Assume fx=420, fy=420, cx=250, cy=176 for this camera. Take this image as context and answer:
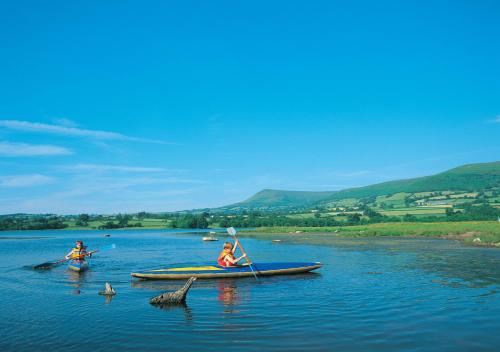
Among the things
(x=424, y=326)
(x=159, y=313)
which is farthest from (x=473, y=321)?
(x=159, y=313)

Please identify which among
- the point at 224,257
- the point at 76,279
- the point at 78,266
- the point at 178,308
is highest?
the point at 224,257

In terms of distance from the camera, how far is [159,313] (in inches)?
615

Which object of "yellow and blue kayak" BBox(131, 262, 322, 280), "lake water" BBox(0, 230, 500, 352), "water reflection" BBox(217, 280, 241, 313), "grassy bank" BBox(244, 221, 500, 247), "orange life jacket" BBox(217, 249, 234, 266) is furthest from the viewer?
"grassy bank" BBox(244, 221, 500, 247)

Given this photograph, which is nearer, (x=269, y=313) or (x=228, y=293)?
(x=269, y=313)

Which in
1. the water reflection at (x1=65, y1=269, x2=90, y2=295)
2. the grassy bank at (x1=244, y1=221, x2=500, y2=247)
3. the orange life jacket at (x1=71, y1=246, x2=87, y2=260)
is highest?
the orange life jacket at (x1=71, y1=246, x2=87, y2=260)

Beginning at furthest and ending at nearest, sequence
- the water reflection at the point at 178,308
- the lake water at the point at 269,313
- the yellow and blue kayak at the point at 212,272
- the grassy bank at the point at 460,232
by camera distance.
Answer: the grassy bank at the point at 460,232 < the yellow and blue kayak at the point at 212,272 < the water reflection at the point at 178,308 < the lake water at the point at 269,313

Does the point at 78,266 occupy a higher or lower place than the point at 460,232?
higher

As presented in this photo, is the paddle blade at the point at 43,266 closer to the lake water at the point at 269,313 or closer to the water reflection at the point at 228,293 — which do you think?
the lake water at the point at 269,313

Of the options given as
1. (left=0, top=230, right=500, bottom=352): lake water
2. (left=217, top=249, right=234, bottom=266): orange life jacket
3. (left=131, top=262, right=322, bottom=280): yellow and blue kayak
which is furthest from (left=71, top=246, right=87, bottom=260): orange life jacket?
(left=217, top=249, right=234, bottom=266): orange life jacket

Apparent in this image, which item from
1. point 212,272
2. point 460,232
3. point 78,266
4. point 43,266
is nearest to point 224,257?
point 212,272

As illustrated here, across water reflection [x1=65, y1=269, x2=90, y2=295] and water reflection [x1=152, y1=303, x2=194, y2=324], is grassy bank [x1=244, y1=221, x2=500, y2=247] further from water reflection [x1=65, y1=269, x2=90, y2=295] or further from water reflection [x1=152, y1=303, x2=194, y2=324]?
water reflection [x1=65, y1=269, x2=90, y2=295]

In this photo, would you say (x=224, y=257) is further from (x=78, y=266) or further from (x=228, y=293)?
(x=78, y=266)

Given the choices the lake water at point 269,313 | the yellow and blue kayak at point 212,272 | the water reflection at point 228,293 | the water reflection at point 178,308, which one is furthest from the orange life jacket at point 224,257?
the water reflection at point 178,308

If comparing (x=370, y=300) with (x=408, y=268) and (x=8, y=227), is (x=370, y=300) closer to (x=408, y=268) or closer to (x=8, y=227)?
(x=408, y=268)
